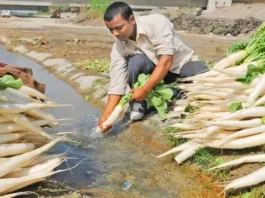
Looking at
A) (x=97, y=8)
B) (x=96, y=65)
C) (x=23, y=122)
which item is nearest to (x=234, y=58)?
(x=23, y=122)

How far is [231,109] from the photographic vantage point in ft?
12.5

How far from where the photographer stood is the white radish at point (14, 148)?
3055 mm

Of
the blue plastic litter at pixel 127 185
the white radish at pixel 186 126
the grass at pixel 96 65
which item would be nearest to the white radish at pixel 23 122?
the blue plastic litter at pixel 127 185

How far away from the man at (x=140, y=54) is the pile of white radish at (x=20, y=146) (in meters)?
1.45

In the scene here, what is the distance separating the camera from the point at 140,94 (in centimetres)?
465

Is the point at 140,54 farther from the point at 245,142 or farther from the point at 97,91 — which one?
the point at 245,142

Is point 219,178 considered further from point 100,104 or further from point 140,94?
point 100,104

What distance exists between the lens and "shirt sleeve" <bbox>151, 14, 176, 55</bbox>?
4.68m

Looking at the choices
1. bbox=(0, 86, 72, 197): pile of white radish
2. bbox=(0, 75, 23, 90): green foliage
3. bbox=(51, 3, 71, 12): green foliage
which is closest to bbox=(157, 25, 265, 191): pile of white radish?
bbox=(0, 86, 72, 197): pile of white radish

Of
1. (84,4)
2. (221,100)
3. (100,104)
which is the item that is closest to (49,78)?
(100,104)

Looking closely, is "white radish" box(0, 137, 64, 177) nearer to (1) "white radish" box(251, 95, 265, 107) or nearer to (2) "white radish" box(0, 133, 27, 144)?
(2) "white radish" box(0, 133, 27, 144)

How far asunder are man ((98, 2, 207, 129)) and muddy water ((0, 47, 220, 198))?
0.98 ft

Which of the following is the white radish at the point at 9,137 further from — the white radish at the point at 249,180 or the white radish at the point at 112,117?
Result: the white radish at the point at 249,180

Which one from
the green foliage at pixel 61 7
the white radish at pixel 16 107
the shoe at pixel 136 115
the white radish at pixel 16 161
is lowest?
the green foliage at pixel 61 7
